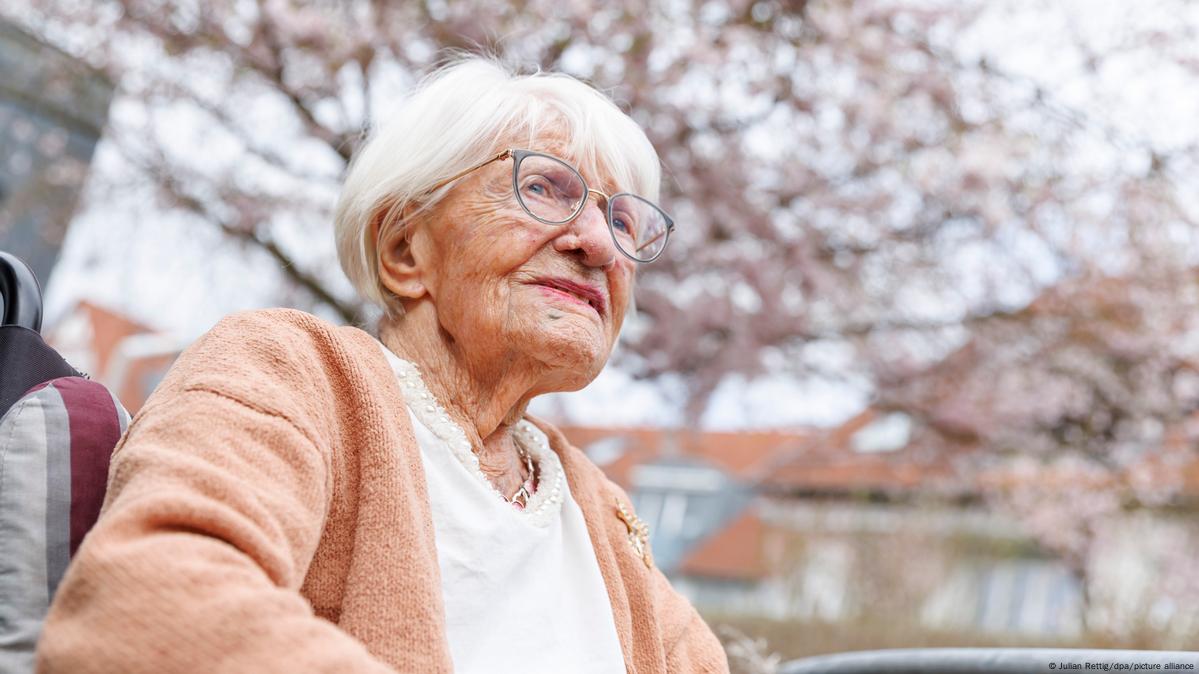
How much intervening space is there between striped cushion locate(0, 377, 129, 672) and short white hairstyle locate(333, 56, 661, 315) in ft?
1.94

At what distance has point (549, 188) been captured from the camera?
1.86 metres

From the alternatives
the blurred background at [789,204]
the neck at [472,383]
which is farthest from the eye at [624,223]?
the blurred background at [789,204]

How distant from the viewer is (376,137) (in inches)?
76.5

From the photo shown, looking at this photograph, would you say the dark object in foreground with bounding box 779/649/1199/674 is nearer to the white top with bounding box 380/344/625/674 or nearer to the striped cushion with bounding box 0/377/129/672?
the white top with bounding box 380/344/625/674

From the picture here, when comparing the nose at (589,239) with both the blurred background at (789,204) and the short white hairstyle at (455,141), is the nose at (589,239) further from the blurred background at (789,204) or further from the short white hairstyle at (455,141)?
the blurred background at (789,204)

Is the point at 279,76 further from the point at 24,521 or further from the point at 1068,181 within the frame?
the point at 24,521

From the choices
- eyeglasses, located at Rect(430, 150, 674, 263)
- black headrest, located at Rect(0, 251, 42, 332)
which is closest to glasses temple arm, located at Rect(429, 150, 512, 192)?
eyeglasses, located at Rect(430, 150, 674, 263)

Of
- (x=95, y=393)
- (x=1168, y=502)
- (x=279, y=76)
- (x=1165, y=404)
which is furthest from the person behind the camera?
(x=1168, y=502)

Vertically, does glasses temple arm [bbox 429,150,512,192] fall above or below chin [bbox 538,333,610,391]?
above

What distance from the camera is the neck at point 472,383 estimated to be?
5.87 feet

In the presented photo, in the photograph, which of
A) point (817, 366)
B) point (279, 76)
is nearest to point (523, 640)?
point (279, 76)

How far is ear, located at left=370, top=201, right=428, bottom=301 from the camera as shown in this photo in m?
1.87

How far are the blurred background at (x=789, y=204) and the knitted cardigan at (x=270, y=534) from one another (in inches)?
136

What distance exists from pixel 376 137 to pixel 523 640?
0.87 metres
